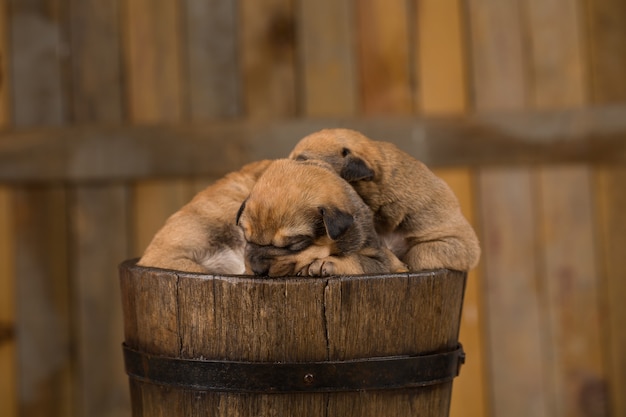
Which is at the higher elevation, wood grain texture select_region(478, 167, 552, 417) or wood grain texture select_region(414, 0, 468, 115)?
wood grain texture select_region(414, 0, 468, 115)

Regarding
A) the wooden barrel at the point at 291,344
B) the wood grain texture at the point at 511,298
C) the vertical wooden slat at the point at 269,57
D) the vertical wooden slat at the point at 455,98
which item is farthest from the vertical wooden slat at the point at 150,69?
the wooden barrel at the point at 291,344

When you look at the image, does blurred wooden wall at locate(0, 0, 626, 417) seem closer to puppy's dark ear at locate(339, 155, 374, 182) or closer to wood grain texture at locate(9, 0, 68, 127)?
wood grain texture at locate(9, 0, 68, 127)

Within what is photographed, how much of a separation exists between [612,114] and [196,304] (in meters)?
4.09

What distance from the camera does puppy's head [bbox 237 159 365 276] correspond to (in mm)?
3188

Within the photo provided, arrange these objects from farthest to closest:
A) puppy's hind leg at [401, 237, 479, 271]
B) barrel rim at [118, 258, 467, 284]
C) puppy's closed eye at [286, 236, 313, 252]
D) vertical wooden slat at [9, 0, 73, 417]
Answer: vertical wooden slat at [9, 0, 73, 417] → puppy's hind leg at [401, 237, 479, 271] → puppy's closed eye at [286, 236, 313, 252] → barrel rim at [118, 258, 467, 284]

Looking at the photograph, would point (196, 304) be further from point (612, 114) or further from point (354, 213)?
point (612, 114)

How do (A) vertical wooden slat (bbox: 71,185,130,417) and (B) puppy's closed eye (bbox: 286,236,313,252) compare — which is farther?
(A) vertical wooden slat (bbox: 71,185,130,417)

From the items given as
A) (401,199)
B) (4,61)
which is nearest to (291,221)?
(401,199)

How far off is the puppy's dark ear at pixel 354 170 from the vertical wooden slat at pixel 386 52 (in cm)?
276

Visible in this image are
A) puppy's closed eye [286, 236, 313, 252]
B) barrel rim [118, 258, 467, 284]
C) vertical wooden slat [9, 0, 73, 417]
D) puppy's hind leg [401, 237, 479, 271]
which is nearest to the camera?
barrel rim [118, 258, 467, 284]

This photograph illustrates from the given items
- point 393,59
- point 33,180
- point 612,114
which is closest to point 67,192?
point 33,180

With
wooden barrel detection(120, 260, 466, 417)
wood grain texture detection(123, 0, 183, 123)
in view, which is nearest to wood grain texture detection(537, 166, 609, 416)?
wood grain texture detection(123, 0, 183, 123)

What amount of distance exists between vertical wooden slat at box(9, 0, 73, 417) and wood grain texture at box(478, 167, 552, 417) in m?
3.04

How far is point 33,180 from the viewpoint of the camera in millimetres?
6215
